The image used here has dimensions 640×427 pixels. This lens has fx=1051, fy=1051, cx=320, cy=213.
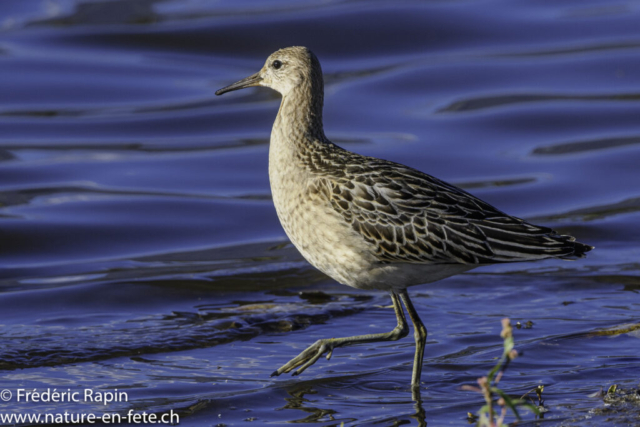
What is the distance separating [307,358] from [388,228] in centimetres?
113

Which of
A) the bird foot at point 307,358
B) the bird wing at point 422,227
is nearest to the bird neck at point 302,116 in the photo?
the bird wing at point 422,227

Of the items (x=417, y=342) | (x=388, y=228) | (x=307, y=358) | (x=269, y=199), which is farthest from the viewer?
(x=269, y=199)

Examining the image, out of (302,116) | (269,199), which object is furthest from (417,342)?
(269,199)

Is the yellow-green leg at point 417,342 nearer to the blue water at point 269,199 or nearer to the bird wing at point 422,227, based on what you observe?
the blue water at point 269,199

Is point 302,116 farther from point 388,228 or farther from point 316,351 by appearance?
point 316,351

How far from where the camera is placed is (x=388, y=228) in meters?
7.32

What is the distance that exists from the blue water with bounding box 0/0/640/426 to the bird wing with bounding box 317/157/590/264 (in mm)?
943

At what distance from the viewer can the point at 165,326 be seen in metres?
9.51

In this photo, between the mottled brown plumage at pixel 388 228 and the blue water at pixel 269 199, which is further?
the blue water at pixel 269 199

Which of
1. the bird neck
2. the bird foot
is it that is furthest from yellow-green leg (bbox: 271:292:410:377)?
the bird neck

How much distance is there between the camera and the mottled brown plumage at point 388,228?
7320 millimetres

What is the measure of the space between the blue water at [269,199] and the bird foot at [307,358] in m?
0.16

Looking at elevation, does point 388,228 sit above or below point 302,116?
below

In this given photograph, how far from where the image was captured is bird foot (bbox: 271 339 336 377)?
7.54 m
